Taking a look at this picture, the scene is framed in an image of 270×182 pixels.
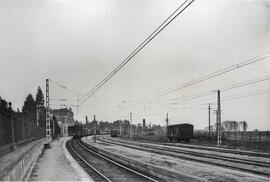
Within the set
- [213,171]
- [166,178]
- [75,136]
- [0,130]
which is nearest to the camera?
[0,130]

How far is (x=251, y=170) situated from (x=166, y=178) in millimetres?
5208

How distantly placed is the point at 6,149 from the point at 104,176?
4668 millimetres

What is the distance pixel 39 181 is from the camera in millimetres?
16609

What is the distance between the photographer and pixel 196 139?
69438 mm

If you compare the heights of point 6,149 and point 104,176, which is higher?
point 6,149

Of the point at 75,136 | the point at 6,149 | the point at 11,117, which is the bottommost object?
the point at 75,136

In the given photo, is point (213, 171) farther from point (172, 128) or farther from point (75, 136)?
point (75, 136)

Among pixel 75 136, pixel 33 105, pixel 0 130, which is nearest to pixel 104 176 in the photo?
pixel 0 130

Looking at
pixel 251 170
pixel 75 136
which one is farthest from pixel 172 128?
pixel 251 170

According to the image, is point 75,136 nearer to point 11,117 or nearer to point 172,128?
point 172,128

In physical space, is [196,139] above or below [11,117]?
below

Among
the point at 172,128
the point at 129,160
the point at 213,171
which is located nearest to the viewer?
the point at 213,171

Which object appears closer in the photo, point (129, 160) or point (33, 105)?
point (129, 160)

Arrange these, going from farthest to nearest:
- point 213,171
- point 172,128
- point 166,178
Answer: point 172,128 < point 213,171 < point 166,178
